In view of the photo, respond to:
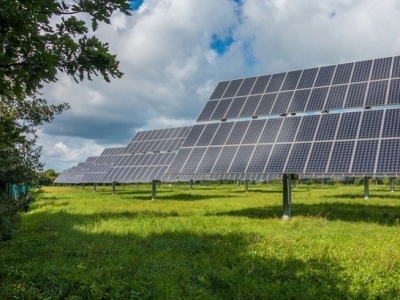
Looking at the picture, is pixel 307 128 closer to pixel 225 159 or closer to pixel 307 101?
pixel 307 101

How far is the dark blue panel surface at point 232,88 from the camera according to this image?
23141mm

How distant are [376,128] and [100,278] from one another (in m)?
11.9

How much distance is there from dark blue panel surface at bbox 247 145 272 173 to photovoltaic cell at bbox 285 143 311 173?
3.47 ft

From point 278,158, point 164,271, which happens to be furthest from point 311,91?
point 164,271

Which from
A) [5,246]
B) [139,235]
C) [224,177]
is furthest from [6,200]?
[224,177]

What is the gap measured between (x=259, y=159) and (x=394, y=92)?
6057 millimetres

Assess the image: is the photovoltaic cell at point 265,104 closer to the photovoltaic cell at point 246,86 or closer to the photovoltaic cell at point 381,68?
the photovoltaic cell at point 246,86

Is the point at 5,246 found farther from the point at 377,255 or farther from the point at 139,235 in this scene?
the point at 377,255

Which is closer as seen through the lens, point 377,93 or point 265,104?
point 377,93

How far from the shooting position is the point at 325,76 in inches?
801

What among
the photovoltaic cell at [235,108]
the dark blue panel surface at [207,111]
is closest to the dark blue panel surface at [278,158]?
the photovoltaic cell at [235,108]

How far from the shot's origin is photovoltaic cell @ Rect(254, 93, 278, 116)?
19.9 metres

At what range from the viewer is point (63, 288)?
746 centimetres

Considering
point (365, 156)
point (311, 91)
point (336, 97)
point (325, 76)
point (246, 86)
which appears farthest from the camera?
point (246, 86)
